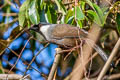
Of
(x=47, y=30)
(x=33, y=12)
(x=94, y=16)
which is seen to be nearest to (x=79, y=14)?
(x=94, y=16)

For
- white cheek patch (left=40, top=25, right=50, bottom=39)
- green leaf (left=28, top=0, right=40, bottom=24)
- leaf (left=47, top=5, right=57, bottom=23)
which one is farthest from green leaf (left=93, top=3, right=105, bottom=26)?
white cheek patch (left=40, top=25, right=50, bottom=39)

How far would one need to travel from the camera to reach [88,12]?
3.94 m

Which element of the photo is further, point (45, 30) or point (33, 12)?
point (45, 30)

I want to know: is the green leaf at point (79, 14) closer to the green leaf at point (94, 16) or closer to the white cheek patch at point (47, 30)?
the green leaf at point (94, 16)

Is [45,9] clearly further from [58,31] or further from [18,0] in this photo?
[18,0]

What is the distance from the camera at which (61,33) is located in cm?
469

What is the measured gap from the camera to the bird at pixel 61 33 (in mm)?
4289

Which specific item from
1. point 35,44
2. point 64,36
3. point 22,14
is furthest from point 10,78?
point 35,44

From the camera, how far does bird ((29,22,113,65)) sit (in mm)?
4289

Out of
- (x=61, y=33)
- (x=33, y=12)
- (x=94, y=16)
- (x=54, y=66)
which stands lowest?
(x=54, y=66)

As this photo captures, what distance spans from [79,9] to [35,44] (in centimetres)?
214

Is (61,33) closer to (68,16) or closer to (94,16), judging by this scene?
(68,16)

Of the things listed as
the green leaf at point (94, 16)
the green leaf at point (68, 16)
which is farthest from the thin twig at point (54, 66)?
the green leaf at point (94, 16)

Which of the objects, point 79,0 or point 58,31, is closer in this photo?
point 79,0
